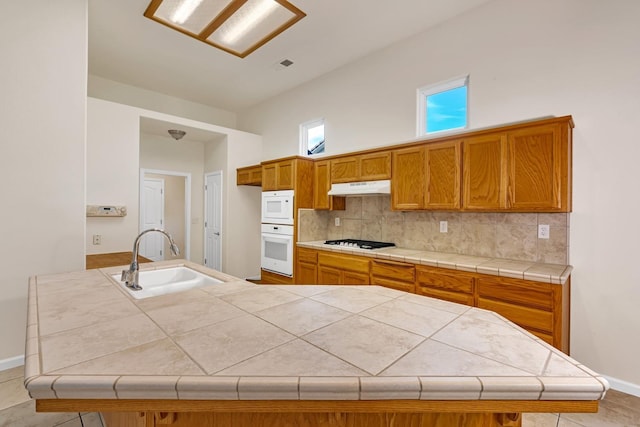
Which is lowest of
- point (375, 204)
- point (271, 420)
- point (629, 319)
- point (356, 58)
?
point (629, 319)

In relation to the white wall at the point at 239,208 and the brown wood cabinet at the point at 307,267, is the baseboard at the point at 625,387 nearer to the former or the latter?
the brown wood cabinet at the point at 307,267

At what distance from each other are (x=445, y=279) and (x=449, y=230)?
2.41ft

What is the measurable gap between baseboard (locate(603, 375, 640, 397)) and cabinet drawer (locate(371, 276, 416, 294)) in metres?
1.57

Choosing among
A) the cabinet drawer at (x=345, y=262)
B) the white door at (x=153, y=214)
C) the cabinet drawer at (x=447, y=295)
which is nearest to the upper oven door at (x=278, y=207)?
the cabinet drawer at (x=345, y=262)

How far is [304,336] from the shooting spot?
3.07 ft

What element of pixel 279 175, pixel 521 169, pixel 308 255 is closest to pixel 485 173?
pixel 521 169

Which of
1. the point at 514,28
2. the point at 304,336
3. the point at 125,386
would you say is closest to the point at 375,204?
the point at 514,28

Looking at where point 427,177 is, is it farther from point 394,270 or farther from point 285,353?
point 285,353

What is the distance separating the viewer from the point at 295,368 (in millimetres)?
743

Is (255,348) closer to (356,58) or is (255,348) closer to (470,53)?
(470,53)

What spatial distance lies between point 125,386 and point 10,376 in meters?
2.78

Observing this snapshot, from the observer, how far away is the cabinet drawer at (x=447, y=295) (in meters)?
2.40

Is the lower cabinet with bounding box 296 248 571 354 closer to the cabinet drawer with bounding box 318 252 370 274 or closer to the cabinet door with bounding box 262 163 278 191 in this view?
the cabinet drawer with bounding box 318 252 370 274

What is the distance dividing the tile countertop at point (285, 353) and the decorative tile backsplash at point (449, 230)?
1.80m
